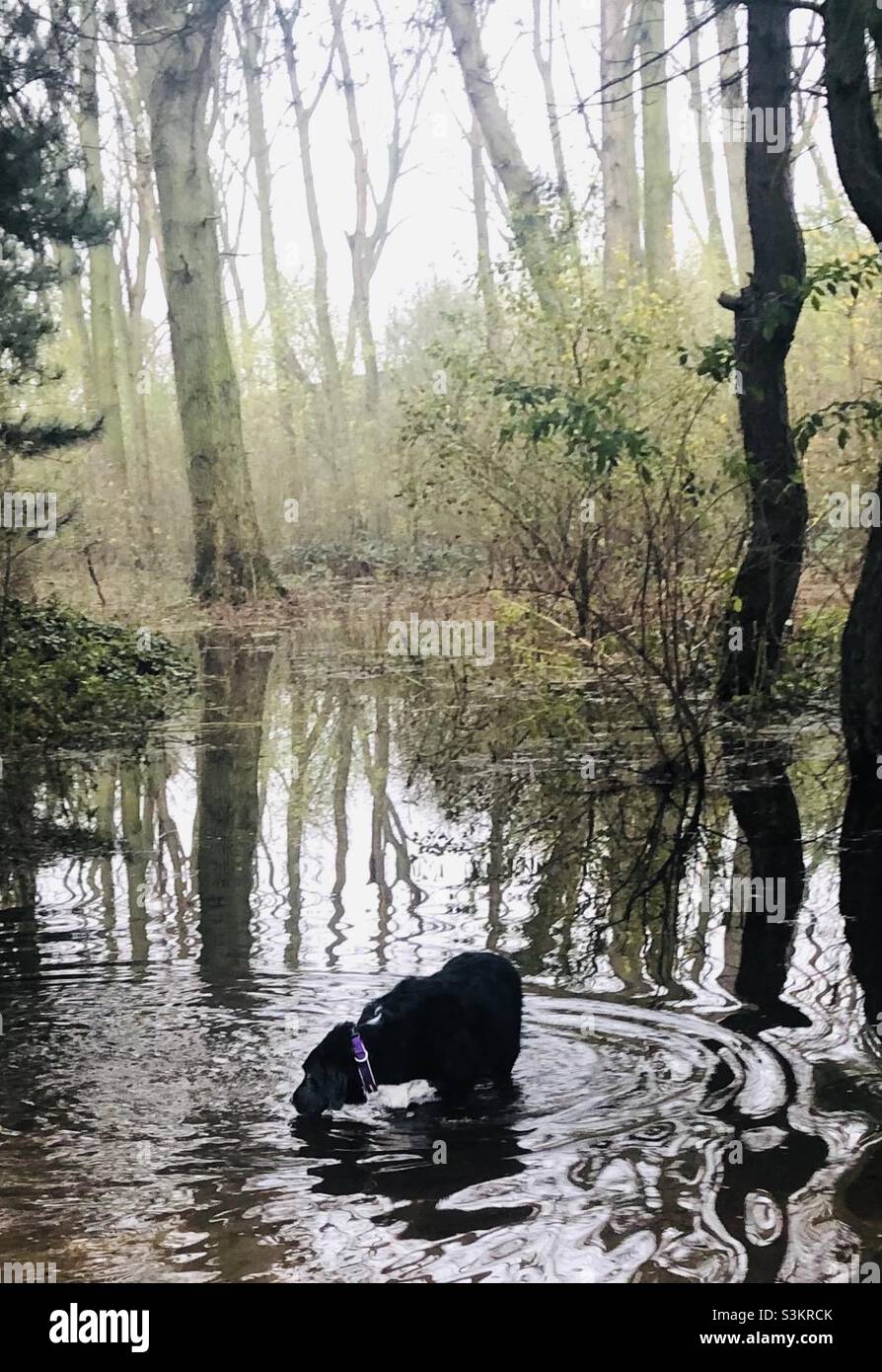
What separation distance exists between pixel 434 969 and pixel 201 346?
62.6 ft

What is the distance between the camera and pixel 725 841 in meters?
8.89

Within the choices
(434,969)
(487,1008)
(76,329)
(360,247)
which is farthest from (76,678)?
(76,329)

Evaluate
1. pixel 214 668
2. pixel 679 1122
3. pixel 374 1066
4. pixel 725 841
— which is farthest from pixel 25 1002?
pixel 214 668

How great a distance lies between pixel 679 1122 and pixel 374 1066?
103cm

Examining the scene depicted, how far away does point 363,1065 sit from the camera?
17.0 feet

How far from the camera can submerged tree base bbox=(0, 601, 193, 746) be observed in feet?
43.2

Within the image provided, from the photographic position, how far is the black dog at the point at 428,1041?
520 cm

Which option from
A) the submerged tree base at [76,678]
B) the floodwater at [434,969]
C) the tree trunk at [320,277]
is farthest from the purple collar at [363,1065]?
the tree trunk at [320,277]

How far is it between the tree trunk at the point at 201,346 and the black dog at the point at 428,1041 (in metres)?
19.0

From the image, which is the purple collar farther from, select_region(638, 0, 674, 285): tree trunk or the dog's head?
select_region(638, 0, 674, 285): tree trunk

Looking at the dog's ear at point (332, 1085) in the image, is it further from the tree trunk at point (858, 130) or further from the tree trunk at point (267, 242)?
the tree trunk at point (267, 242)

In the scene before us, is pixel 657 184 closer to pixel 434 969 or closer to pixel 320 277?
pixel 320 277

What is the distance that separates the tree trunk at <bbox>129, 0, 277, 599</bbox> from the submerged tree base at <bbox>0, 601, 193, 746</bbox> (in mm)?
6722
